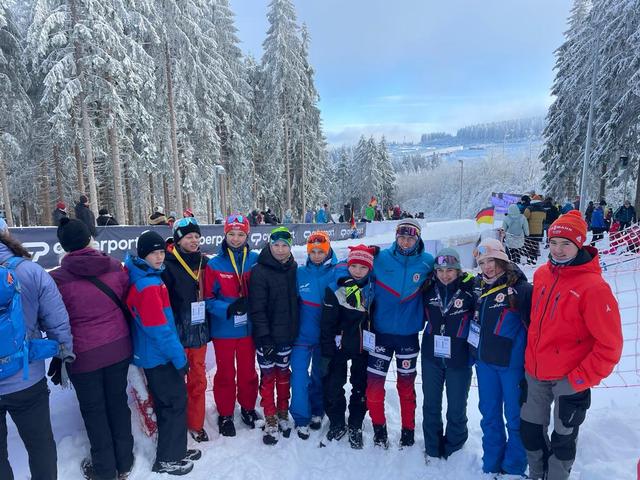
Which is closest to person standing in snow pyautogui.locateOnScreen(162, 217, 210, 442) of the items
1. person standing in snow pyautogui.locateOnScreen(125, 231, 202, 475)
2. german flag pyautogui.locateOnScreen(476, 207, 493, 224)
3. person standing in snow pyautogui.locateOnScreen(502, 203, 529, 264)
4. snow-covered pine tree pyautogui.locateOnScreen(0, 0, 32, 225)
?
person standing in snow pyautogui.locateOnScreen(125, 231, 202, 475)

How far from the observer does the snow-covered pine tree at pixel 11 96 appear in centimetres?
1652

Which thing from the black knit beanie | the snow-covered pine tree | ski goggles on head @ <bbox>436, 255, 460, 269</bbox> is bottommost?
ski goggles on head @ <bbox>436, 255, 460, 269</bbox>

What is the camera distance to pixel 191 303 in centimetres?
356

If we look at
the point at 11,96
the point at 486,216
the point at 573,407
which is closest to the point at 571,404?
the point at 573,407

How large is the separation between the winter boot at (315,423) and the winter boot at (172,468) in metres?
1.22

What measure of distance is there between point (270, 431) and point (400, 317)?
1.71 m

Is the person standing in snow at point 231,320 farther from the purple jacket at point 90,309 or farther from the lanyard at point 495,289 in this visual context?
the lanyard at point 495,289

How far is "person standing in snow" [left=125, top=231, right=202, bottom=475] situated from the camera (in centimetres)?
303

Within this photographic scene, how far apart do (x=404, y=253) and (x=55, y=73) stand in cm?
1653

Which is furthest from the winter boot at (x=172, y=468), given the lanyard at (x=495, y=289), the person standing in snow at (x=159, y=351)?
the lanyard at (x=495, y=289)

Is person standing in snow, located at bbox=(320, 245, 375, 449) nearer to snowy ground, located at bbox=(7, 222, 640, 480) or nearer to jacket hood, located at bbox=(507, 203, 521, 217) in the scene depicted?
snowy ground, located at bbox=(7, 222, 640, 480)

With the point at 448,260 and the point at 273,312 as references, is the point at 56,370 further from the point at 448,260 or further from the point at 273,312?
the point at 448,260

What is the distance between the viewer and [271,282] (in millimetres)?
3652

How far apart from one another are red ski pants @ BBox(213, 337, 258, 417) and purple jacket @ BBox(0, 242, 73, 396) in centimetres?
139
